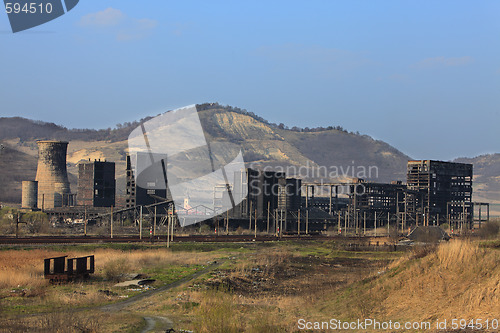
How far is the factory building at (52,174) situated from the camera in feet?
419

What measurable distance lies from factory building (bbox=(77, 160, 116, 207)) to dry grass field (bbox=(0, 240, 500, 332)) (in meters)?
84.0

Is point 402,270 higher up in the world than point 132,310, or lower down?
higher up

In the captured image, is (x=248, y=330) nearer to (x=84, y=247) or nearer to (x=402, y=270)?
(x=402, y=270)

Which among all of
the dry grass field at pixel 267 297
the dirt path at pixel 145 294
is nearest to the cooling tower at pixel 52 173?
the dry grass field at pixel 267 297

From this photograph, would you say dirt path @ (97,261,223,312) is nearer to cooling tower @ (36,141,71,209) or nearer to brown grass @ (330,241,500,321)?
brown grass @ (330,241,500,321)

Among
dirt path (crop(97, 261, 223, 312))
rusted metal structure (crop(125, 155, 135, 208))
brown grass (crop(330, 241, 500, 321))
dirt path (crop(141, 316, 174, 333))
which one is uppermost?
rusted metal structure (crop(125, 155, 135, 208))

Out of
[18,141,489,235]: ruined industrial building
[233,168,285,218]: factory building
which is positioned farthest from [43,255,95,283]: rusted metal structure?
[233,168,285,218]: factory building

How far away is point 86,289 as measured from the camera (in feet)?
97.9

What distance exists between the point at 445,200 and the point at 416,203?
8083 mm

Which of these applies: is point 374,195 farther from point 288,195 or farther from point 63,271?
point 63,271

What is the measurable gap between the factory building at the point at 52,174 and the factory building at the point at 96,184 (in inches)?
207

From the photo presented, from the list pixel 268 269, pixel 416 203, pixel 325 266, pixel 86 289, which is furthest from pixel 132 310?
pixel 416 203

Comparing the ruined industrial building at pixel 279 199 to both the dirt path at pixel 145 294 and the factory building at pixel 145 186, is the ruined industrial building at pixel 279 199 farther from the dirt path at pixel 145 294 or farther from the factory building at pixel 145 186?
the dirt path at pixel 145 294

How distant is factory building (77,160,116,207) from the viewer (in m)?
122
